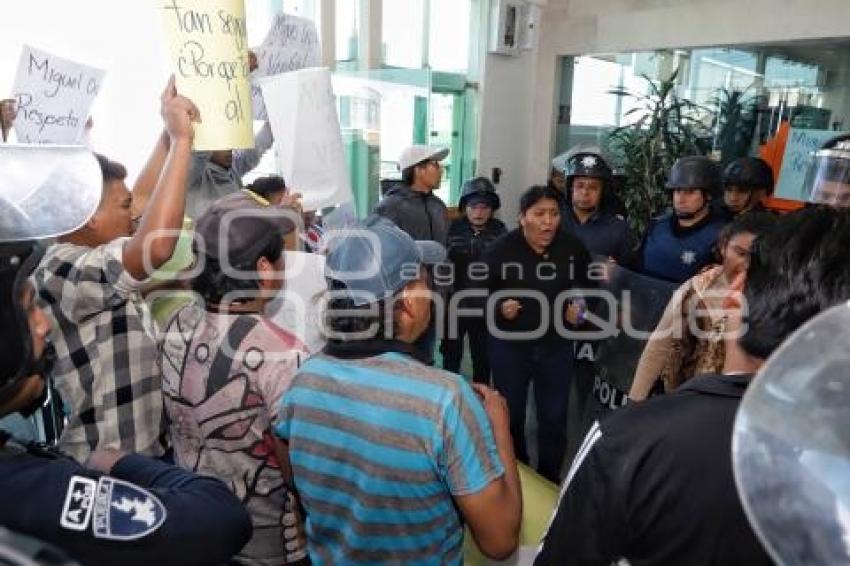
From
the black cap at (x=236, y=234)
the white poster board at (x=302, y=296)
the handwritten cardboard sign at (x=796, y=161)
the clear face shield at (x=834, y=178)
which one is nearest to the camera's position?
the black cap at (x=236, y=234)

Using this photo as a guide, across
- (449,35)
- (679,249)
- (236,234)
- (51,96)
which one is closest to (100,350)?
(236,234)

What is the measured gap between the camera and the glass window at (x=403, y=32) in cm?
531

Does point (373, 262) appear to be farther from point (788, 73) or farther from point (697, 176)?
point (788, 73)

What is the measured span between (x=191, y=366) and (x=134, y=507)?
0.55 meters

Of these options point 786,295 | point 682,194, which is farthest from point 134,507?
point 682,194

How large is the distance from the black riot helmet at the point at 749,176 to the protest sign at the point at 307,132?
1.91 metres

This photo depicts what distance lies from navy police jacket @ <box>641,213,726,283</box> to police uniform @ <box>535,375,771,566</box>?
79.6 inches

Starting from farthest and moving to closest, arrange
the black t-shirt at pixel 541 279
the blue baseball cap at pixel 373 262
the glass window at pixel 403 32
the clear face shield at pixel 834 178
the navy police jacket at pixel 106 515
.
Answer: the glass window at pixel 403 32
the black t-shirt at pixel 541 279
the clear face shield at pixel 834 178
the blue baseball cap at pixel 373 262
the navy police jacket at pixel 106 515

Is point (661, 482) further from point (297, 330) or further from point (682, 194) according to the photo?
point (682, 194)

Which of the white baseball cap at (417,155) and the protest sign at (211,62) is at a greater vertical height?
Answer: the protest sign at (211,62)

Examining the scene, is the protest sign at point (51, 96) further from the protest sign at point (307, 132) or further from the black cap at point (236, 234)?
the black cap at point (236, 234)

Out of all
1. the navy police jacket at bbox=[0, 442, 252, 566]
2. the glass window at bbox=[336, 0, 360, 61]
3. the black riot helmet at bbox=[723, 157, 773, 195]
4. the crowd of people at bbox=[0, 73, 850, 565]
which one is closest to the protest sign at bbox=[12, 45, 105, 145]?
the crowd of people at bbox=[0, 73, 850, 565]

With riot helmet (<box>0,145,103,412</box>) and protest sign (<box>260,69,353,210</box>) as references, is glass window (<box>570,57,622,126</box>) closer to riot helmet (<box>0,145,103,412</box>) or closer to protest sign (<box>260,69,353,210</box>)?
protest sign (<box>260,69,353,210</box>)

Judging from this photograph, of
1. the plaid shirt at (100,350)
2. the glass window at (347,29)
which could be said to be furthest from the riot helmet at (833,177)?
the glass window at (347,29)
